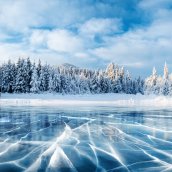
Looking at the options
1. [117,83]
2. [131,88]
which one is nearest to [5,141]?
[117,83]

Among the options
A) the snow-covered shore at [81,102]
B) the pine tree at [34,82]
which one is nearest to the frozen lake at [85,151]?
the snow-covered shore at [81,102]

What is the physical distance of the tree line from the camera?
193ft

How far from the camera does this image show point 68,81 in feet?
267

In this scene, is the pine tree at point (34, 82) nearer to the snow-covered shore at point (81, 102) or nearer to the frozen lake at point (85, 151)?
the snow-covered shore at point (81, 102)

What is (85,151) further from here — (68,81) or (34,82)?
(68,81)

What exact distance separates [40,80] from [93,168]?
5632 cm

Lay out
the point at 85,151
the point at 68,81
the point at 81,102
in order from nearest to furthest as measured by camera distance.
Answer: the point at 85,151 → the point at 81,102 → the point at 68,81

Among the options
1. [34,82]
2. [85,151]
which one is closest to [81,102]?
[34,82]

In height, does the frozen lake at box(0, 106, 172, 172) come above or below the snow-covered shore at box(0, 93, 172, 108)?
below

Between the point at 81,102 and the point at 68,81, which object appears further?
the point at 68,81

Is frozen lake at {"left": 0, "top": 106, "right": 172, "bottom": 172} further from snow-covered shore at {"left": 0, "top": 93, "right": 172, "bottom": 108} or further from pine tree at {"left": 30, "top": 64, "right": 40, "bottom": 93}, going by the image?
pine tree at {"left": 30, "top": 64, "right": 40, "bottom": 93}

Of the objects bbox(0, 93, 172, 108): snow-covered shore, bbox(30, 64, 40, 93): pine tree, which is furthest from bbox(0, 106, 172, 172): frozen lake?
bbox(30, 64, 40, 93): pine tree

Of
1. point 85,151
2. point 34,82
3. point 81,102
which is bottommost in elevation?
point 85,151

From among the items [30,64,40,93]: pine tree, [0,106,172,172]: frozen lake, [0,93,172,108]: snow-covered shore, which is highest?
[30,64,40,93]: pine tree
